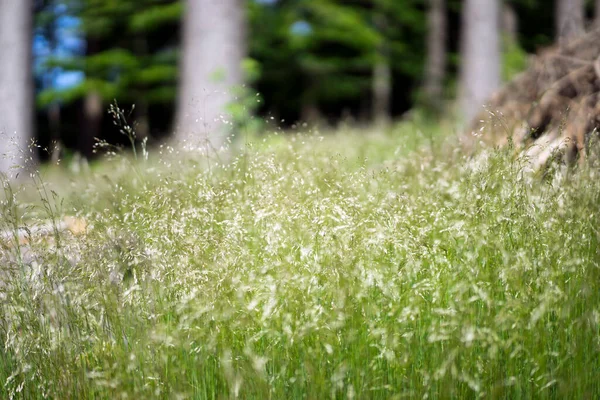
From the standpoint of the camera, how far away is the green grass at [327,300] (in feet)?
6.23

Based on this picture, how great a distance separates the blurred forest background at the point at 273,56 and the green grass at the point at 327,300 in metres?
4.60

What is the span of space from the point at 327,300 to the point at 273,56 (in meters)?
16.3

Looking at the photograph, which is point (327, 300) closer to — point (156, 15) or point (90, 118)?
point (156, 15)

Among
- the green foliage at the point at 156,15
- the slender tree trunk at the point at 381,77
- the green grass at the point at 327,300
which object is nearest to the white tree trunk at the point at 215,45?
the green grass at the point at 327,300

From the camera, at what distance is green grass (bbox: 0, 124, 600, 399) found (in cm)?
190

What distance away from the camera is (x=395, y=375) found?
1.94 metres

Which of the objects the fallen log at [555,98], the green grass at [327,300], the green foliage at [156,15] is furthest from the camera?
the green foliage at [156,15]

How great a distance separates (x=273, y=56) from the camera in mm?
17734

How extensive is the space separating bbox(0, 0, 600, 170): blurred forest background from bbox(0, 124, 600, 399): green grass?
4604 mm

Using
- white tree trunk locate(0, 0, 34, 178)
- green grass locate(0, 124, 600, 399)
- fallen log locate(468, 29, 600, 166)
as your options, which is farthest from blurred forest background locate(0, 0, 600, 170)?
green grass locate(0, 124, 600, 399)

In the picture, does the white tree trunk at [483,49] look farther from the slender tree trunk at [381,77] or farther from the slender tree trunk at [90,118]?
the slender tree trunk at [90,118]

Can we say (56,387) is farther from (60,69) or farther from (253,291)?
(60,69)

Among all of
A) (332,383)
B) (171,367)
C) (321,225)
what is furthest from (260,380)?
(321,225)

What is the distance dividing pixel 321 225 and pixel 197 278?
1.56 feet
